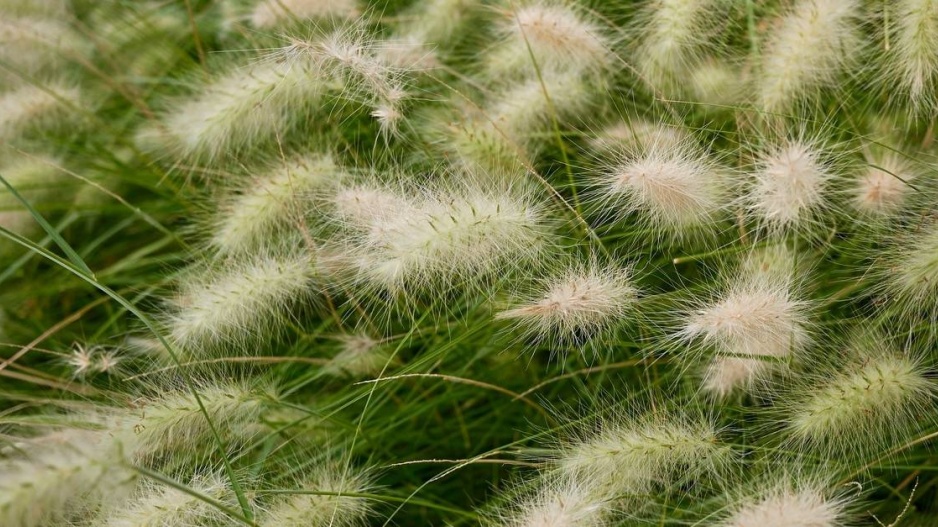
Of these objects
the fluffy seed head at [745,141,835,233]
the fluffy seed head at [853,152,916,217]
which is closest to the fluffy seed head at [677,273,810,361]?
the fluffy seed head at [745,141,835,233]

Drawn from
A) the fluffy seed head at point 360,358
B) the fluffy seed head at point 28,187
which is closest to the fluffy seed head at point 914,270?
the fluffy seed head at point 360,358

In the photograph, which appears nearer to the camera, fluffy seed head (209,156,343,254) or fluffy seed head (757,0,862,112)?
fluffy seed head (757,0,862,112)

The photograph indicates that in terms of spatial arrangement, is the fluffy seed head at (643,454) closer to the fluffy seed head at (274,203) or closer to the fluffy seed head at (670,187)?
the fluffy seed head at (670,187)

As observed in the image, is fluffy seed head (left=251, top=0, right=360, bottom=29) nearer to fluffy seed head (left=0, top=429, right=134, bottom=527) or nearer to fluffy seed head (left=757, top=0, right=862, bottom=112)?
fluffy seed head (left=757, top=0, right=862, bottom=112)

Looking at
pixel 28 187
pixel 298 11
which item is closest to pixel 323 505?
pixel 298 11

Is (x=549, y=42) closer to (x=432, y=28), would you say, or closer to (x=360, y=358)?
(x=432, y=28)

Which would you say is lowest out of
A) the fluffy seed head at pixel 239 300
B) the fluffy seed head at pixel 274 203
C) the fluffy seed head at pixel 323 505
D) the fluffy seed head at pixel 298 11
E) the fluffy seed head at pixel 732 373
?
the fluffy seed head at pixel 323 505

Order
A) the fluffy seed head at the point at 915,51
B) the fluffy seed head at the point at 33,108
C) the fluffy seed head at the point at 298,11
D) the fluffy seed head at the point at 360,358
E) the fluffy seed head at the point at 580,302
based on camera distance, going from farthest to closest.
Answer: the fluffy seed head at the point at 33,108, the fluffy seed head at the point at 298,11, the fluffy seed head at the point at 360,358, the fluffy seed head at the point at 915,51, the fluffy seed head at the point at 580,302
